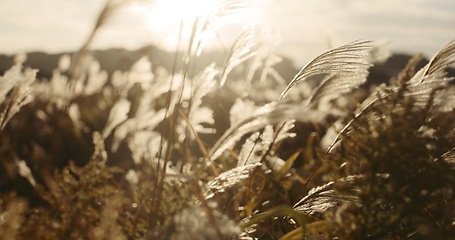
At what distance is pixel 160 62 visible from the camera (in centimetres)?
984

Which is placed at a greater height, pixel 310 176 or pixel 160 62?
pixel 310 176

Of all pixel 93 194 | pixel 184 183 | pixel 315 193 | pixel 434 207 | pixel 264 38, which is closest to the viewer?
pixel 434 207

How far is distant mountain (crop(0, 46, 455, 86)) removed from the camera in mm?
9180

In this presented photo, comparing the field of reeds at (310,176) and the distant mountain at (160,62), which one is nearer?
the field of reeds at (310,176)

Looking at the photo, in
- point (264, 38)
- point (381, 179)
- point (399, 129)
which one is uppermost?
point (399, 129)

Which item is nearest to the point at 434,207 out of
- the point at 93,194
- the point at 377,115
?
the point at 377,115

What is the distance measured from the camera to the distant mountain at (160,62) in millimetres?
9180

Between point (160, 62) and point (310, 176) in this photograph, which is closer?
point (310, 176)

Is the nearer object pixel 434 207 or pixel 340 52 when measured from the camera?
pixel 434 207

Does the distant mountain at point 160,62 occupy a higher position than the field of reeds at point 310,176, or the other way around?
the field of reeds at point 310,176

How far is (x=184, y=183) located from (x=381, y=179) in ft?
2.51

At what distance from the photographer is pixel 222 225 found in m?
1.46

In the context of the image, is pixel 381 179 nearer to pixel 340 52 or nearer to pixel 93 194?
pixel 340 52

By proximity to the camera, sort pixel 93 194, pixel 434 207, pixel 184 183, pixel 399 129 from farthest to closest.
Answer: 1. pixel 93 194
2. pixel 184 183
3. pixel 434 207
4. pixel 399 129
